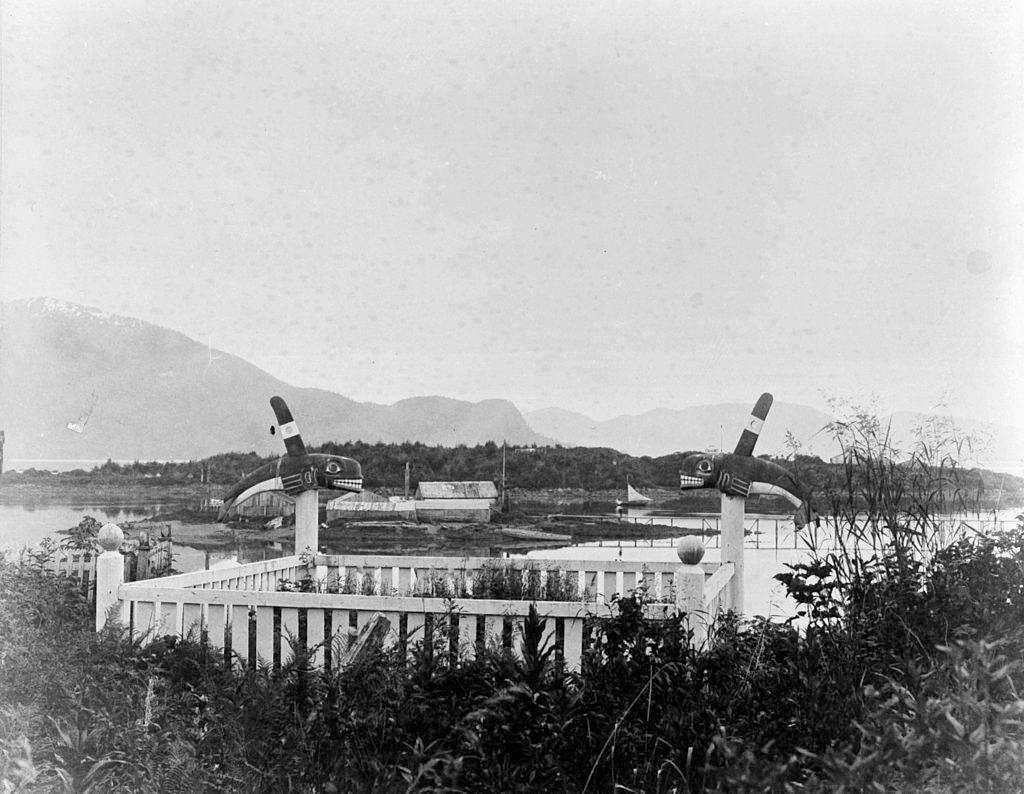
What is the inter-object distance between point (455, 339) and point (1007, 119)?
14.2ft

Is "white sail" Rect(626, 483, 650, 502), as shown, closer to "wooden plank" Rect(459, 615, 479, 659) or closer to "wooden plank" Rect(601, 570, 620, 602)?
"wooden plank" Rect(601, 570, 620, 602)

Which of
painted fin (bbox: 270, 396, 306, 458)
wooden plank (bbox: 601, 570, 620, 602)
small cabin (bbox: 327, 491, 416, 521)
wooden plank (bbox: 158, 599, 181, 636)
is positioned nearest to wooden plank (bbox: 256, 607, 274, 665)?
wooden plank (bbox: 158, 599, 181, 636)

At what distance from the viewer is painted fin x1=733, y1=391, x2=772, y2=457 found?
5.20m

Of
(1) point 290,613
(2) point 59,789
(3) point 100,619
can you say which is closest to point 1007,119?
(1) point 290,613

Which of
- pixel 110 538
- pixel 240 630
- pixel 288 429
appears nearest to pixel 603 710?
pixel 240 630

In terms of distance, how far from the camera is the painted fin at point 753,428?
17.1ft

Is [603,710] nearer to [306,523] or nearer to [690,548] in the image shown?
[690,548]

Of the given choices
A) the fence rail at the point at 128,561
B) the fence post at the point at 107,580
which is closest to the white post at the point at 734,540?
the fence post at the point at 107,580

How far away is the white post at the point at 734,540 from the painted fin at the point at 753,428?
293 millimetres

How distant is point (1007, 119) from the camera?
406 cm

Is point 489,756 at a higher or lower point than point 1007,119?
lower

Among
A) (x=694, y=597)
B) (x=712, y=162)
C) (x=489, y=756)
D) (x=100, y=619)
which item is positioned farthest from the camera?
(x=712, y=162)

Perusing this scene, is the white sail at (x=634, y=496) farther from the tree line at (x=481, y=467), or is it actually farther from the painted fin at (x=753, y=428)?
the painted fin at (x=753, y=428)

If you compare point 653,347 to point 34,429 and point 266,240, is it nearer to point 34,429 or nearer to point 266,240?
point 266,240
